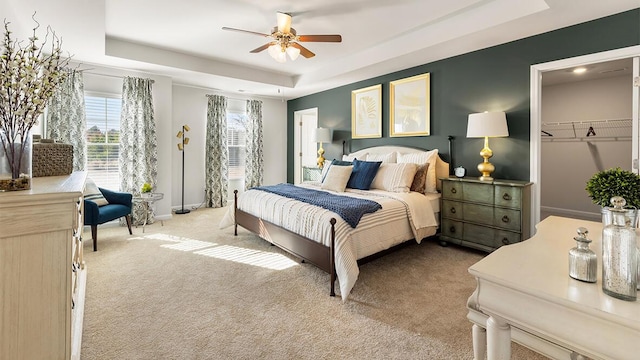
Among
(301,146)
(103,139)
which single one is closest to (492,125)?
(301,146)

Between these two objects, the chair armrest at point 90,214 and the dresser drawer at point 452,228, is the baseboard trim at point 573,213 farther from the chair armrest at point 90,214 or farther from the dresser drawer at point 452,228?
the chair armrest at point 90,214

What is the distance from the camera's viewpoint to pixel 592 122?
497 cm

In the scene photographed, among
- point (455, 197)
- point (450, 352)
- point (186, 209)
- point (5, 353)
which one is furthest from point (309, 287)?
point (186, 209)

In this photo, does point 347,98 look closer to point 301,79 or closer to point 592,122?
point 301,79

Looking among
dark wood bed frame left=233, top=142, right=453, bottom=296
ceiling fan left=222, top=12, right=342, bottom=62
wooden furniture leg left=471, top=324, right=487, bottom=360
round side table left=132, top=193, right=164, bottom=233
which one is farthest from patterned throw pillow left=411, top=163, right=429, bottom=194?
round side table left=132, top=193, right=164, bottom=233

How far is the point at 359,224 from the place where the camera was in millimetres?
2824

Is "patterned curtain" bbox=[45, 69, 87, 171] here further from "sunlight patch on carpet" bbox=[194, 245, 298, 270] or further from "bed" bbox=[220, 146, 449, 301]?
"sunlight patch on carpet" bbox=[194, 245, 298, 270]

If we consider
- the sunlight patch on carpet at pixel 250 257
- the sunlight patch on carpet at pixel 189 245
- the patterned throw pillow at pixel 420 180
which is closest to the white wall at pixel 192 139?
the sunlight patch on carpet at pixel 189 245

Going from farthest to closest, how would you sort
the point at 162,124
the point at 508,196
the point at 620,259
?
the point at 162,124, the point at 508,196, the point at 620,259

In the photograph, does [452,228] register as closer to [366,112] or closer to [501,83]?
[501,83]

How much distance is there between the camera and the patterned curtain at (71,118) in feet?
14.4

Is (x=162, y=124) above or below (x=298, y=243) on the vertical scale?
above

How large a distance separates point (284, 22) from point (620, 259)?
330cm

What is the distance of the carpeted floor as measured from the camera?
1899 millimetres
